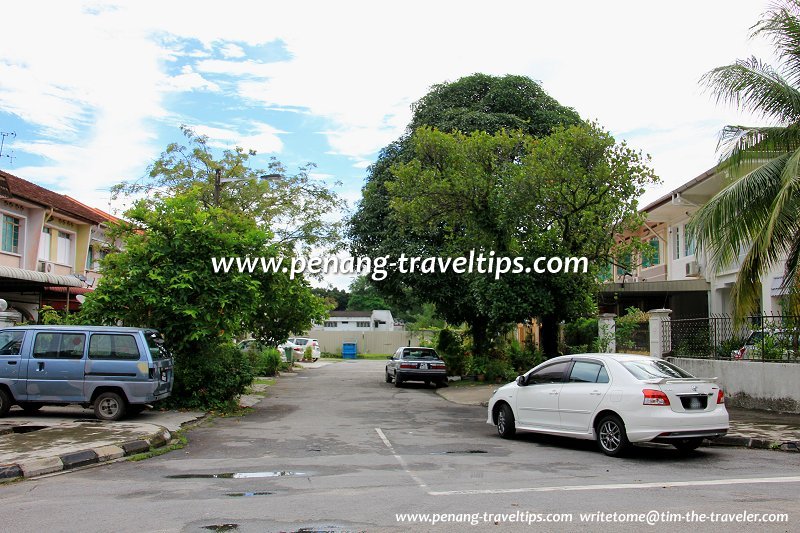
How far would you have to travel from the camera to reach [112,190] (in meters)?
31.8

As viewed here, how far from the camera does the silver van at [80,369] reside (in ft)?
46.0

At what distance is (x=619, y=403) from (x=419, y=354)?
654 inches

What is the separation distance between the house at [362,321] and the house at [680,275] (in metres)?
44.1

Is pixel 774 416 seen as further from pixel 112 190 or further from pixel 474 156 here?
pixel 112 190

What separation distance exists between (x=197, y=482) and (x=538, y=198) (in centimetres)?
1295

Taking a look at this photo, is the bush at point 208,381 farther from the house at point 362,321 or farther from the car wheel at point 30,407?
the house at point 362,321

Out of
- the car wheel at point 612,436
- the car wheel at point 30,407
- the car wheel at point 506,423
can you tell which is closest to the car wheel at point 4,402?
the car wheel at point 30,407

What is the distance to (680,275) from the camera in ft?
95.6

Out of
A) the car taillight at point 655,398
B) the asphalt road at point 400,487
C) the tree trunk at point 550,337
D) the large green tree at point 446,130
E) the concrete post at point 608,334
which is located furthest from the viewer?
the large green tree at point 446,130

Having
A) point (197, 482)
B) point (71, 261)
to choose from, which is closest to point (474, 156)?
point (197, 482)

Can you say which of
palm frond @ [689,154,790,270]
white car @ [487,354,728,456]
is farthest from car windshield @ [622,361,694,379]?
palm frond @ [689,154,790,270]

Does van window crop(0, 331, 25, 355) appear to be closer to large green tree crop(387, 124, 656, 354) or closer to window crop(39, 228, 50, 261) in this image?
large green tree crop(387, 124, 656, 354)

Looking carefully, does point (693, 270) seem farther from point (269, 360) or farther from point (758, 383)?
point (269, 360)

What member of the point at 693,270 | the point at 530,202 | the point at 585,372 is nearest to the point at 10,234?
the point at 530,202
